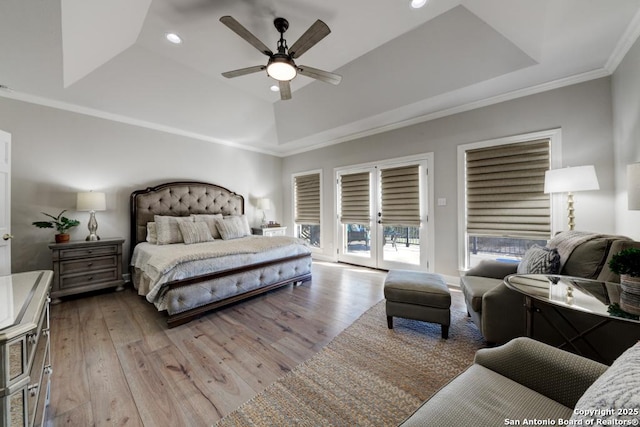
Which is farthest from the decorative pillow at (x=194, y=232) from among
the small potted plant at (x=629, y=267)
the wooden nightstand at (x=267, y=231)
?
the small potted plant at (x=629, y=267)

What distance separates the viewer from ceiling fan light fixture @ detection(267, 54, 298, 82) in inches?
90.0

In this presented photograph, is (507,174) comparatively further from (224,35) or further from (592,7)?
(224,35)

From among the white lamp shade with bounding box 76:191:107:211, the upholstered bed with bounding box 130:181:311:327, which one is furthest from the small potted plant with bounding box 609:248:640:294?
the white lamp shade with bounding box 76:191:107:211

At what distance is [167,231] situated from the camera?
11.8 feet

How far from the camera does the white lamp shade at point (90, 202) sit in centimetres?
322

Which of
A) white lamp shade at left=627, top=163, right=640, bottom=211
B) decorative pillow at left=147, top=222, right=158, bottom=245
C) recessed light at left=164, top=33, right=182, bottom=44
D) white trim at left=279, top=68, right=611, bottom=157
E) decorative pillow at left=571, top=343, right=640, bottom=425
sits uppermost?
recessed light at left=164, top=33, right=182, bottom=44

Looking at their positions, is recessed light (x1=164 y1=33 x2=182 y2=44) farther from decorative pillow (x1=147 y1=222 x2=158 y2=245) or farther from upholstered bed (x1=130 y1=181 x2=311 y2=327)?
decorative pillow (x1=147 y1=222 x2=158 y2=245)

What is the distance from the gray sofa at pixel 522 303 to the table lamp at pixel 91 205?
477cm

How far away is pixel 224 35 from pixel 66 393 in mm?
3537

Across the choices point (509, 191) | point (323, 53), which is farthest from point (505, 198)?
point (323, 53)

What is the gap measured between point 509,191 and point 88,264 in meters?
5.90

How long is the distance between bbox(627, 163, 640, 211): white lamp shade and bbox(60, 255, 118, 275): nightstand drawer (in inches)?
216

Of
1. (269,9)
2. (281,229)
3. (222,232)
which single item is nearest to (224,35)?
(269,9)

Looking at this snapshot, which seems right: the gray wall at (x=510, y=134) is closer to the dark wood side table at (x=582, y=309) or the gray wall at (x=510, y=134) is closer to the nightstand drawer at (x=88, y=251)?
the dark wood side table at (x=582, y=309)
